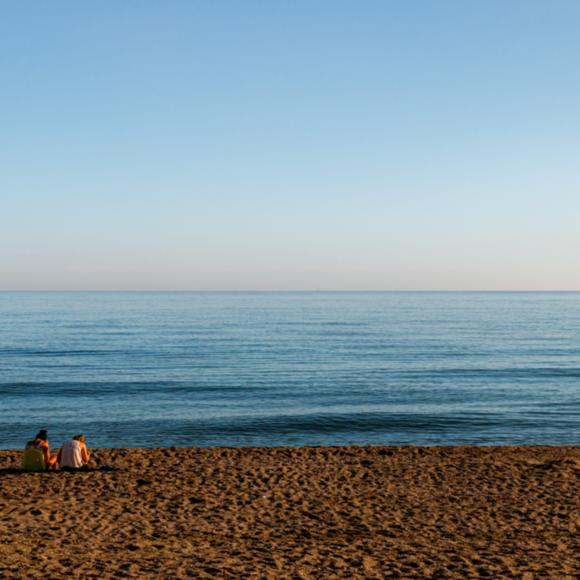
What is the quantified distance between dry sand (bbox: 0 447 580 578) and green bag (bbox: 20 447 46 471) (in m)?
0.52

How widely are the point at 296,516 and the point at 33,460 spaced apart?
9.24 meters

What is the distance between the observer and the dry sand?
11281mm

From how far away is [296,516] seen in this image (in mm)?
14500

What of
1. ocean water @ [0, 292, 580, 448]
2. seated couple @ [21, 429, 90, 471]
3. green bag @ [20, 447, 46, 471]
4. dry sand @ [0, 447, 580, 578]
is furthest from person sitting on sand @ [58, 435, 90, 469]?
ocean water @ [0, 292, 580, 448]

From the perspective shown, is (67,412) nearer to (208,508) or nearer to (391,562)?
(208,508)

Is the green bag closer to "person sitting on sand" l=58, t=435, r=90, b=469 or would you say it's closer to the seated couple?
the seated couple

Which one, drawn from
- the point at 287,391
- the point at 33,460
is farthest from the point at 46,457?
the point at 287,391

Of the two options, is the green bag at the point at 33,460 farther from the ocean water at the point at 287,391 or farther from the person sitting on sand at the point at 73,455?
the ocean water at the point at 287,391

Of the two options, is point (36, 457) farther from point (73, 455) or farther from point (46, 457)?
point (73, 455)

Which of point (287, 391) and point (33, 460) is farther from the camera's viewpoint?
point (287, 391)

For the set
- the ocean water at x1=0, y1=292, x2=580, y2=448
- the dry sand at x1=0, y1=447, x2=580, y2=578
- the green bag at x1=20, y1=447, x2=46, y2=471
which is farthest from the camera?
the ocean water at x1=0, y1=292, x2=580, y2=448

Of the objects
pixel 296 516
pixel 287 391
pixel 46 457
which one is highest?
pixel 46 457

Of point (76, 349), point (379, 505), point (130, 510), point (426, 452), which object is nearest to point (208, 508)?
point (130, 510)

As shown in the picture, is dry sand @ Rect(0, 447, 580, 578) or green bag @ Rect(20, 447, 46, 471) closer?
dry sand @ Rect(0, 447, 580, 578)
